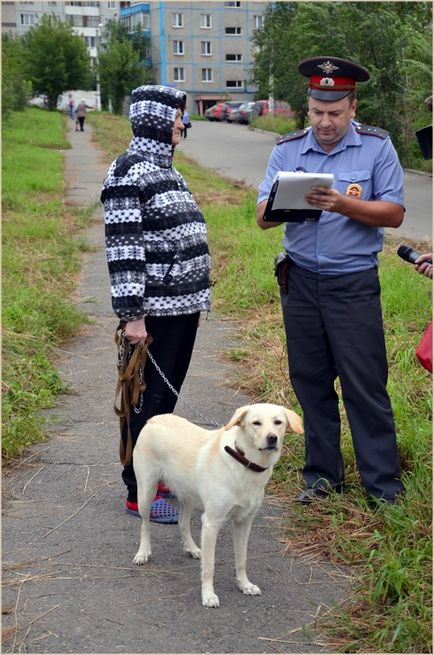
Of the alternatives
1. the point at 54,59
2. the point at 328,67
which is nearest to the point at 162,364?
the point at 328,67

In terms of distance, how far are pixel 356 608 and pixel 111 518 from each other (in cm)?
156

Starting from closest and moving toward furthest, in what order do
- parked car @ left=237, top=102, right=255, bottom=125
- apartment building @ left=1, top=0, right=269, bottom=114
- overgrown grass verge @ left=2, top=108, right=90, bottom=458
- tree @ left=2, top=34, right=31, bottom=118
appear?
overgrown grass verge @ left=2, top=108, right=90, bottom=458 < tree @ left=2, top=34, right=31, bottom=118 < parked car @ left=237, top=102, right=255, bottom=125 < apartment building @ left=1, top=0, right=269, bottom=114

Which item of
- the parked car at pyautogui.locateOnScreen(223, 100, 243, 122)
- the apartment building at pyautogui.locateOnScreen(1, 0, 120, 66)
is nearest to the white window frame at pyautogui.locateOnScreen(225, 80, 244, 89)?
the apartment building at pyautogui.locateOnScreen(1, 0, 120, 66)

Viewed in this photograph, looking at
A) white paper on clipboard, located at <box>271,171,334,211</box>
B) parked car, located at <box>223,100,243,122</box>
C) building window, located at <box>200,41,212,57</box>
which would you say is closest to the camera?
white paper on clipboard, located at <box>271,171,334,211</box>

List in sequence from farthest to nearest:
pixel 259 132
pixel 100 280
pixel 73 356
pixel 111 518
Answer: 1. pixel 259 132
2. pixel 100 280
3. pixel 73 356
4. pixel 111 518

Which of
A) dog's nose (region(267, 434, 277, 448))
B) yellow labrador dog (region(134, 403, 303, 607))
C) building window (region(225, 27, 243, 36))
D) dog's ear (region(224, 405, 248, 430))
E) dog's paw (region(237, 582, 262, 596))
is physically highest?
building window (region(225, 27, 243, 36))

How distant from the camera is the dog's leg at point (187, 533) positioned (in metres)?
4.28

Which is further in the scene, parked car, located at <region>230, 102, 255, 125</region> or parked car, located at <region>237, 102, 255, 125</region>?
parked car, located at <region>230, 102, 255, 125</region>

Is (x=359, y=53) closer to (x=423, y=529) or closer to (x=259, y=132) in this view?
(x=259, y=132)

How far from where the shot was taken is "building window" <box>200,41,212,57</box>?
74000 mm

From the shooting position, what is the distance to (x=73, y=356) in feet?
25.5

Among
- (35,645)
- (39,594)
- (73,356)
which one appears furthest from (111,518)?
(73,356)

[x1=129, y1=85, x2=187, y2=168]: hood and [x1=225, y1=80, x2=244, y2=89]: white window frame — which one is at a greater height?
[x1=225, y1=80, x2=244, y2=89]: white window frame

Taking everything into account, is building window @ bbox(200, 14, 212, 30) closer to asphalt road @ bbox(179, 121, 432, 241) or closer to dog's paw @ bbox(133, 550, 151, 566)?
asphalt road @ bbox(179, 121, 432, 241)
